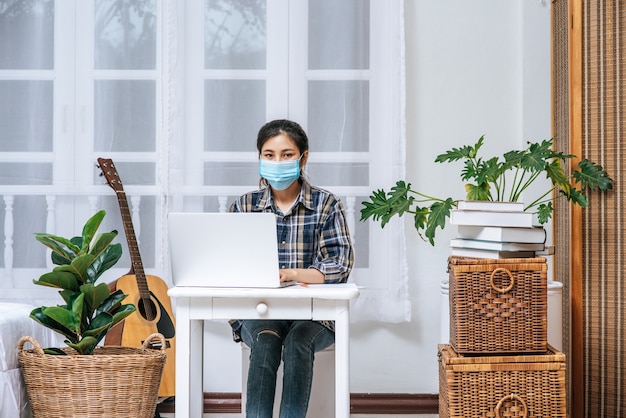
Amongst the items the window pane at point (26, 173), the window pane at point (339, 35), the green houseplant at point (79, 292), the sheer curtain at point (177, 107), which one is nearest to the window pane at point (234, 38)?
the sheer curtain at point (177, 107)

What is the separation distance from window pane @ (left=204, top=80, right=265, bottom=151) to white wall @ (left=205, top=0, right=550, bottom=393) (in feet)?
2.01

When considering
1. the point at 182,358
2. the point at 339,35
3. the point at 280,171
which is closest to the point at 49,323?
the point at 182,358

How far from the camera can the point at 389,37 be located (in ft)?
9.84

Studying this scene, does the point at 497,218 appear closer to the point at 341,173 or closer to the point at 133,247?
the point at 341,173

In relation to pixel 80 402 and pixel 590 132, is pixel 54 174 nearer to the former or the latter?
pixel 80 402

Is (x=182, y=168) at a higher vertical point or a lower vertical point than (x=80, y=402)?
higher

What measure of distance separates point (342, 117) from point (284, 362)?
3.94 feet

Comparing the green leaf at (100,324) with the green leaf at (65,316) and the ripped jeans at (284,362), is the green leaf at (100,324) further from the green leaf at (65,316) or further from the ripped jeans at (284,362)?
the ripped jeans at (284,362)

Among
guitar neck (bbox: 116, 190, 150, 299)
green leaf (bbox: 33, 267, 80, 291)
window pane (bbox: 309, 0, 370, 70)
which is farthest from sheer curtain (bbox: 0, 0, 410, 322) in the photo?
green leaf (bbox: 33, 267, 80, 291)

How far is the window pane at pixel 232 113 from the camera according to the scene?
9.92 feet

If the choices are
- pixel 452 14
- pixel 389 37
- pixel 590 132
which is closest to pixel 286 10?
pixel 389 37

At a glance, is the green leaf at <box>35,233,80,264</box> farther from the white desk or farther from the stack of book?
the stack of book

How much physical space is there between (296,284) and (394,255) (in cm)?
98

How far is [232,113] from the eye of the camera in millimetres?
3027
